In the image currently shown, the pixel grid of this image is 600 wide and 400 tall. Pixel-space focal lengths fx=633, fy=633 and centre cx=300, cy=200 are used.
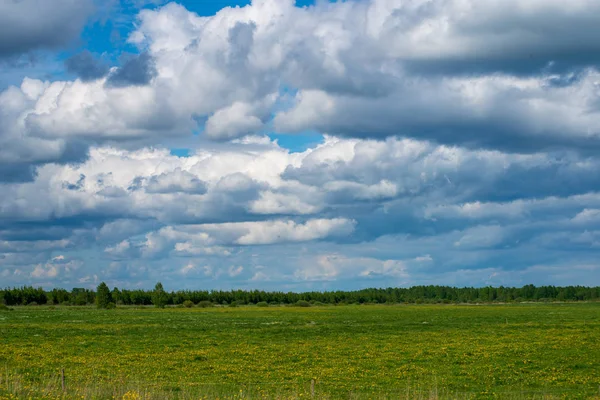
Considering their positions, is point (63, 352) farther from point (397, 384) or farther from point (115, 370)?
point (397, 384)

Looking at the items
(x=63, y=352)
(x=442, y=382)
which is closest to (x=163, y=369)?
(x=63, y=352)

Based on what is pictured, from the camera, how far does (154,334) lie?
7294 cm

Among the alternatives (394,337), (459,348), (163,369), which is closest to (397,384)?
(163,369)

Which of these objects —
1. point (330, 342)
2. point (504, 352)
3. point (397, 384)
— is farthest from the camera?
point (330, 342)

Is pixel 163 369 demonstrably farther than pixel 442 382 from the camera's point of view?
Yes

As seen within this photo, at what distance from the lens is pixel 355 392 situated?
1287 inches

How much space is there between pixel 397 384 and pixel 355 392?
13.1ft

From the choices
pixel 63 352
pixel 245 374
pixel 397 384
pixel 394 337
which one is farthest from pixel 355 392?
pixel 394 337

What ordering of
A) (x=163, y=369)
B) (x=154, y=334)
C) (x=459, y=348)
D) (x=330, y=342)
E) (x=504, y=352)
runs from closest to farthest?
1. (x=163, y=369)
2. (x=504, y=352)
3. (x=459, y=348)
4. (x=330, y=342)
5. (x=154, y=334)

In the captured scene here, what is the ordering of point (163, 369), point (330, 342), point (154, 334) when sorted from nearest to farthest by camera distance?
point (163, 369)
point (330, 342)
point (154, 334)

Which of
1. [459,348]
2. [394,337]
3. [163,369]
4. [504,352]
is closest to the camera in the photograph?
[163,369]

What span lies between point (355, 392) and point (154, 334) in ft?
148

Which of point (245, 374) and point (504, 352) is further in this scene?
point (504, 352)

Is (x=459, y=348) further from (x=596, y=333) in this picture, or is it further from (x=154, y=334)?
(x=154, y=334)
